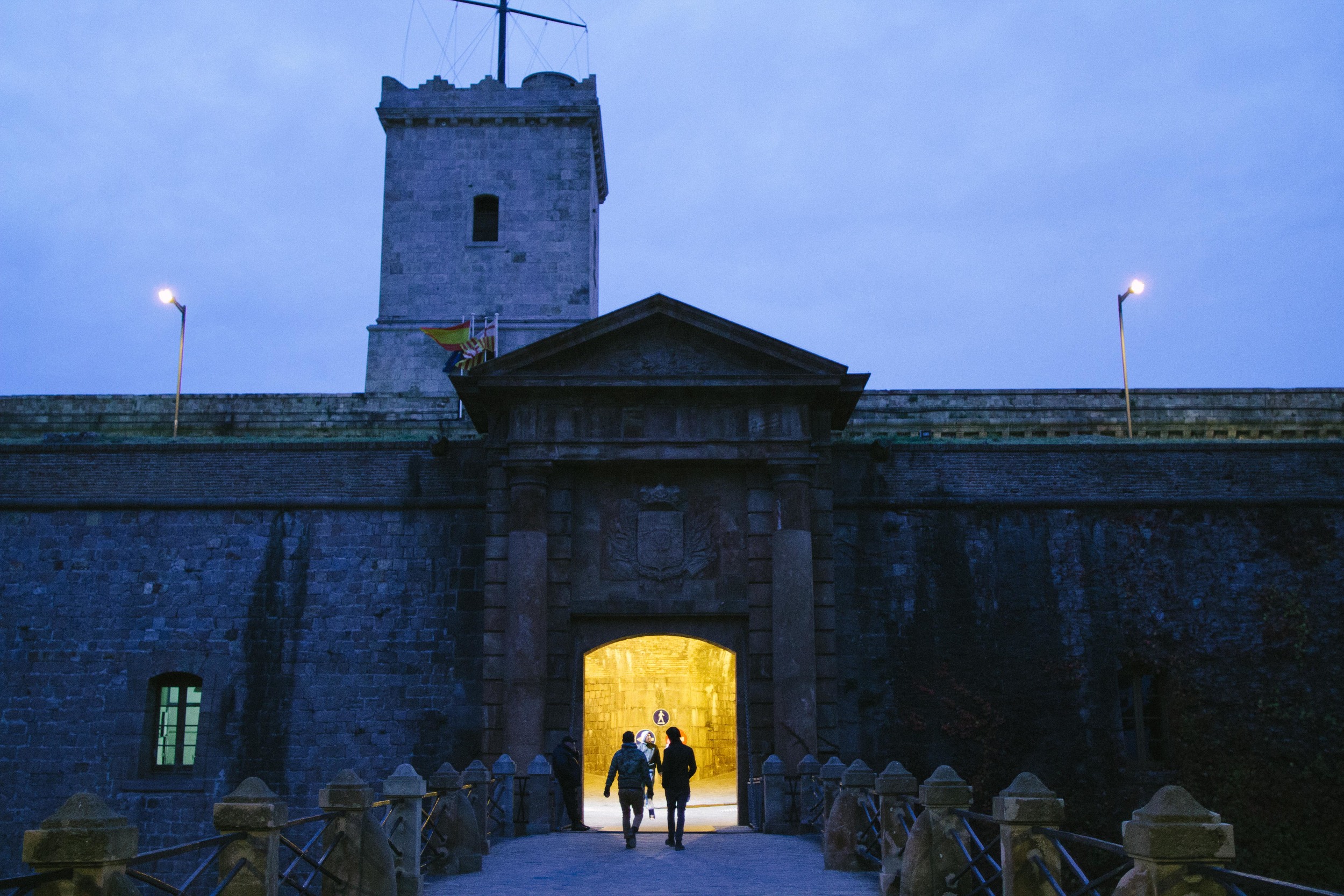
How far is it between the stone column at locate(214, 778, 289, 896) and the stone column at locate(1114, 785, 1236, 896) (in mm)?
5925

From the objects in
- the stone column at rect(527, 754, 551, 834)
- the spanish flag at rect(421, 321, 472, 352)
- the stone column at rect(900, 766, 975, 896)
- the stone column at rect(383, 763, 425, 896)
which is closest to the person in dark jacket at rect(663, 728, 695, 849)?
the stone column at rect(527, 754, 551, 834)

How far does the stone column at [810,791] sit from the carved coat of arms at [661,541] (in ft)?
13.1

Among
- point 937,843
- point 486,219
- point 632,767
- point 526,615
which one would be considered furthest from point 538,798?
point 486,219

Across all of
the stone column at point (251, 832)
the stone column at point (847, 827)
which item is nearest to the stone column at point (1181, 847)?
the stone column at point (251, 832)

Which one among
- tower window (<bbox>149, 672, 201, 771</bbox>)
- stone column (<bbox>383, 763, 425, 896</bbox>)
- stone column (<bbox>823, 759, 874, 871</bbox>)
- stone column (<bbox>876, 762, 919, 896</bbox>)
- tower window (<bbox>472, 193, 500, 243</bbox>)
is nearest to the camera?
stone column (<bbox>383, 763, 425, 896</bbox>)

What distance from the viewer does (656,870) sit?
12969 mm

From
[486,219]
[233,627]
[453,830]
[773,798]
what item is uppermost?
[486,219]

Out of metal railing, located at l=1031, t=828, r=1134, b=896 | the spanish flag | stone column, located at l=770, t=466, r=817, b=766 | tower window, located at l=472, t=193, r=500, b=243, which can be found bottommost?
metal railing, located at l=1031, t=828, r=1134, b=896

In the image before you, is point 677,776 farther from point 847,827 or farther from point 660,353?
point 660,353

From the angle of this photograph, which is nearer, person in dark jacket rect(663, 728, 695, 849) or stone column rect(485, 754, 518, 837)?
person in dark jacket rect(663, 728, 695, 849)

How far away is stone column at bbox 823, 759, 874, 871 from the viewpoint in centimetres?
1304

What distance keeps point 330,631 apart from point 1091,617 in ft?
41.7

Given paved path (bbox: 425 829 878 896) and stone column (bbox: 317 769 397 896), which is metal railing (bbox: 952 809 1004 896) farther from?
stone column (bbox: 317 769 397 896)

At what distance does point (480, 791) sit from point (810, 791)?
480cm
